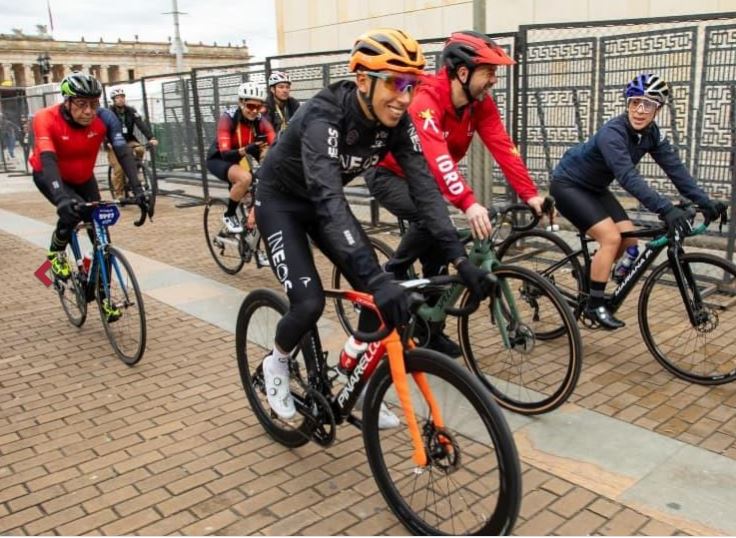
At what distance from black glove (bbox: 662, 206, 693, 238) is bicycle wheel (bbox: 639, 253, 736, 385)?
0.18 m

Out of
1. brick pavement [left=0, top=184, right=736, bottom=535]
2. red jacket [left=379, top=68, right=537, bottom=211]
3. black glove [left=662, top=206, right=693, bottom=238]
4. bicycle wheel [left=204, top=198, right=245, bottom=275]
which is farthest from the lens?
bicycle wheel [left=204, top=198, right=245, bottom=275]

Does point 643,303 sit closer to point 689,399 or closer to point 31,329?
point 689,399

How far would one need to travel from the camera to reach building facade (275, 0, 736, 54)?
13.9m

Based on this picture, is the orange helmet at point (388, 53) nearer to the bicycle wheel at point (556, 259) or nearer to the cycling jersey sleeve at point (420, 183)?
the cycling jersey sleeve at point (420, 183)

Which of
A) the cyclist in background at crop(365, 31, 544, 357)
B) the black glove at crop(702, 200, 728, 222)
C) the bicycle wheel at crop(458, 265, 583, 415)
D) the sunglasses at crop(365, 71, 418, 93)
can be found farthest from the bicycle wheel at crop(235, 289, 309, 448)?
the black glove at crop(702, 200, 728, 222)

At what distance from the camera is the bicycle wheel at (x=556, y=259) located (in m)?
5.27

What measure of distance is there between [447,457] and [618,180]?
2.71m

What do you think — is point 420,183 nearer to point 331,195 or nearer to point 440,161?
point 331,195

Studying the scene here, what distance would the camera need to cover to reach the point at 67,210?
5121 mm

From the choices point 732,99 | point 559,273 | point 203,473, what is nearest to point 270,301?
point 203,473

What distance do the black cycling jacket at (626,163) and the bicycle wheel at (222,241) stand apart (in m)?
3.96

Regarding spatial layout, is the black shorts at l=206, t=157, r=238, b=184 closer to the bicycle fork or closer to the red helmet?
the red helmet

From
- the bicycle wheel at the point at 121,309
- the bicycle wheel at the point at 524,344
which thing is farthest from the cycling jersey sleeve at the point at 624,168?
the bicycle wheel at the point at 121,309

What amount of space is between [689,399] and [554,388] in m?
0.87
